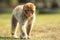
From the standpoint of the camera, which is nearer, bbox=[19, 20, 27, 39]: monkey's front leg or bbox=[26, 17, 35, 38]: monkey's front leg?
bbox=[19, 20, 27, 39]: monkey's front leg

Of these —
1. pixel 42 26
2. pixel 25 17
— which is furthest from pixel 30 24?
pixel 42 26

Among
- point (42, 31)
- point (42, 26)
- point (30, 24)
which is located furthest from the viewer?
point (42, 26)

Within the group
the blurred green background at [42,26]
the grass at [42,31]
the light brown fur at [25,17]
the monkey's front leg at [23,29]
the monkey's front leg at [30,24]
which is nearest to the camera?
the light brown fur at [25,17]

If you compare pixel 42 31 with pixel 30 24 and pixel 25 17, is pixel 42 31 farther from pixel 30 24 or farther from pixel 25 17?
pixel 25 17

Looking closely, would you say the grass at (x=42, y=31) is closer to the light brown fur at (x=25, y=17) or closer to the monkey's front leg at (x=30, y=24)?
the monkey's front leg at (x=30, y=24)

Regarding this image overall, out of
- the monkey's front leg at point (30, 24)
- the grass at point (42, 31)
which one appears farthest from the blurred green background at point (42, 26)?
the monkey's front leg at point (30, 24)

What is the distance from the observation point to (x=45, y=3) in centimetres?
4384

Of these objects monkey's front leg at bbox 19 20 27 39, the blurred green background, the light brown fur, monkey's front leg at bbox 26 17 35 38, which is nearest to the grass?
the blurred green background

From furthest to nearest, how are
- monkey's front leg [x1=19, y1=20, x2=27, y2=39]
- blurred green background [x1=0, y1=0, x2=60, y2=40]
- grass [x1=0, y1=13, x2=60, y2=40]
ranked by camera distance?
blurred green background [x1=0, y1=0, x2=60, y2=40]
grass [x1=0, y1=13, x2=60, y2=40]
monkey's front leg [x1=19, y1=20, x2=27, y2=39]

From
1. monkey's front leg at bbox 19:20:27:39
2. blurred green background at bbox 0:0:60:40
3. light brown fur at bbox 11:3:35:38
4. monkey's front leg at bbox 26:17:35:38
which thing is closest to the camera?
light brown fur at bbox 11:3:35:38

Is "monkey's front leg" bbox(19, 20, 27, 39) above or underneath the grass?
above

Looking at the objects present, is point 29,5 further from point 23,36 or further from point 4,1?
point 4,1

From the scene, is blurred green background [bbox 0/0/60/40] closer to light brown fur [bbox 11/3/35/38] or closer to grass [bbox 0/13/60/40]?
grass [bbox 0/13/60/40]

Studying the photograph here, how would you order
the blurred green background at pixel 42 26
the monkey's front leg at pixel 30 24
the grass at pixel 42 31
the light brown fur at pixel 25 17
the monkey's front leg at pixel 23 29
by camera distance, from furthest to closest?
the blurred green background at pixel 42 26 → the grass at pixel 42 31 → the monkey's front leg at pixel 30 24 → the monkey's front leg at pixel 23 29 → the light brown fur at pixel 25 17
